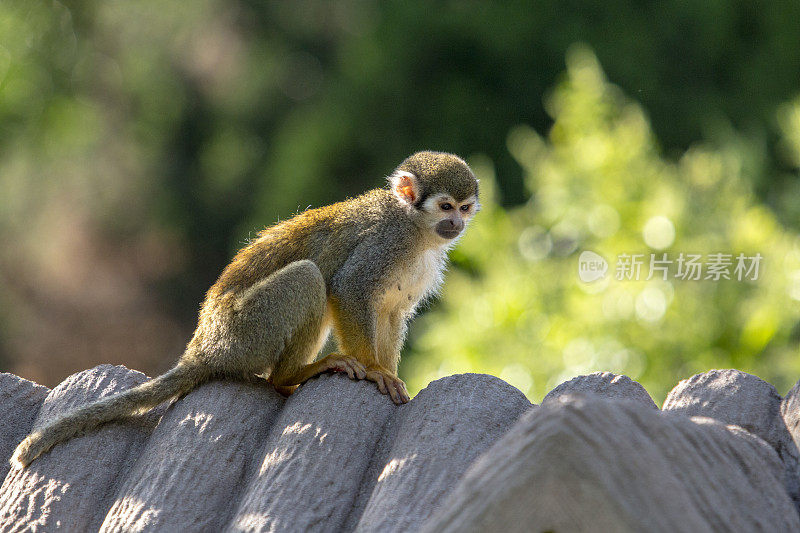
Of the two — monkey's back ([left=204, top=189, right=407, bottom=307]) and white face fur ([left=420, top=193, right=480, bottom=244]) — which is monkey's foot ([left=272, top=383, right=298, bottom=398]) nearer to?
monkey's back ([left=204, top=189, right=407, bottom=307])

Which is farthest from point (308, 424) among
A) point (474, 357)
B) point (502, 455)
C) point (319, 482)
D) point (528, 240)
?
point (528, 240)

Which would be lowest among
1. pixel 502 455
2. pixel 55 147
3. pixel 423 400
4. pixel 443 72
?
pixel 502 455

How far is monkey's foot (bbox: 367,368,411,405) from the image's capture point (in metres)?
3.69

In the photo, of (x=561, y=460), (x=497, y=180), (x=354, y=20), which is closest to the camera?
(x=561, y=460)

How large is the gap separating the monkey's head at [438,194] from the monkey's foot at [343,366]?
0.89 m

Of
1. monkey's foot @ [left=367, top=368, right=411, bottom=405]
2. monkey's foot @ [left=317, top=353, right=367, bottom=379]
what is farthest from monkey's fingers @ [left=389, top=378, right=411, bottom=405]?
monkey's foot @ [left=317, top=353, right=367, bottom=379]

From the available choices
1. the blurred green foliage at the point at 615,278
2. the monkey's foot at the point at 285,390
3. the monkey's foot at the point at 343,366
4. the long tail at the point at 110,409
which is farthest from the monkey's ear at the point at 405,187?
the blurred green foliage at the point at 615,278

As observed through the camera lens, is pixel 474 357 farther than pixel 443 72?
No

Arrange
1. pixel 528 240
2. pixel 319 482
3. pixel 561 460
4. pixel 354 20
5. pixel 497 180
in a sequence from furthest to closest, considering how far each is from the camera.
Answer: pixel 354 20
pixel 497 180
pixel 528 240
pixel 319 482
pixel 561 460

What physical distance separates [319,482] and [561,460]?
1171 mm

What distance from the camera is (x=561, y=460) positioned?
2316 millimetres

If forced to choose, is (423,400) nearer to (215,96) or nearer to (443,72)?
(443,72)

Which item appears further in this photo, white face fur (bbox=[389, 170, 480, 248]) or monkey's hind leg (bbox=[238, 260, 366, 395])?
white face fur (bbox=[389, 170, 480, 248])

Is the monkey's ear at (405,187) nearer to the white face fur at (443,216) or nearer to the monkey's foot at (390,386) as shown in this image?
the white face fur at (443,216)
